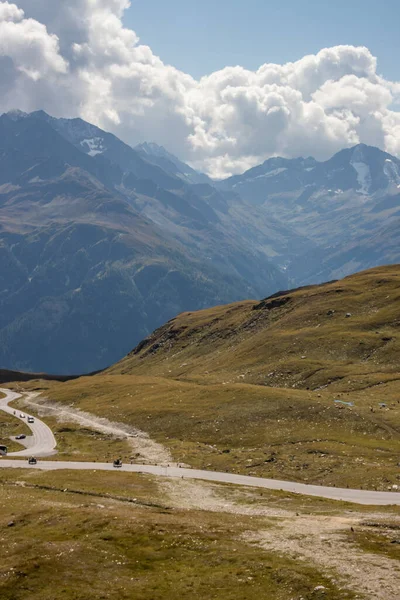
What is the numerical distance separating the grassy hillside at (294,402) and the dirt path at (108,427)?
2.43m

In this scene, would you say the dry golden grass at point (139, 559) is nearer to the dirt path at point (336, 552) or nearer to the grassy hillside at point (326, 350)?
the dirt path at point (336, 552)

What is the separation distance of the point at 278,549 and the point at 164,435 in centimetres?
7452

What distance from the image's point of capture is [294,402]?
11669 cm

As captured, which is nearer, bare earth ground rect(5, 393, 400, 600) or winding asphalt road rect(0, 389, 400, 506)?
bare earth ground rect(5, 393, 400, 600)

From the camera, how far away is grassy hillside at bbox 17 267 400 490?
292 feet

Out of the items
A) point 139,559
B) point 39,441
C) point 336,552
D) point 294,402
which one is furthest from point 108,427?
point 336,552

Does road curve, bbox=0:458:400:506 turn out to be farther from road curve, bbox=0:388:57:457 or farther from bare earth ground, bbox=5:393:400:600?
road curve, bbox=0:388:57:457

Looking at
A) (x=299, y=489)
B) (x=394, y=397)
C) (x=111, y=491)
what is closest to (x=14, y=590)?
(x=111, y=491)

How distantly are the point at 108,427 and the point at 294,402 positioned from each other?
44328mm

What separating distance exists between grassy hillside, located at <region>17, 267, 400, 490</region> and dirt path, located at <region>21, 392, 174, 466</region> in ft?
7.97

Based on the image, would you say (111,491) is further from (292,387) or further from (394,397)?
(292,387)

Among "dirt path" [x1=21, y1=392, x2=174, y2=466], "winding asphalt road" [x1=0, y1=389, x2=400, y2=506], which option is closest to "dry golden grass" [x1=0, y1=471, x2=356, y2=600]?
"winding asphalt road" [x1=0, y1=389, x2=400, y2=506]

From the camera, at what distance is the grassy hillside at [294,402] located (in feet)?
292

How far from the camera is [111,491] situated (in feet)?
239
